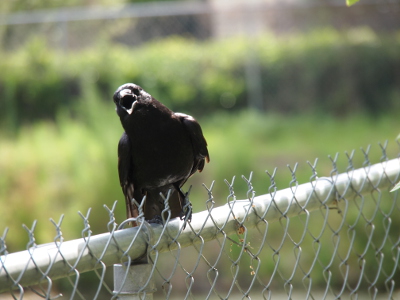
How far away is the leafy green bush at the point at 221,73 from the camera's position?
27.6ft

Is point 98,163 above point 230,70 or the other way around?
the other way around

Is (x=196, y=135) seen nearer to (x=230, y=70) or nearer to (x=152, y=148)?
(x=152, y=148)

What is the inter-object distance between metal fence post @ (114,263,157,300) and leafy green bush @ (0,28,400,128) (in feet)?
22.8

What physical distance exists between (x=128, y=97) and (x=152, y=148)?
0.28 meters

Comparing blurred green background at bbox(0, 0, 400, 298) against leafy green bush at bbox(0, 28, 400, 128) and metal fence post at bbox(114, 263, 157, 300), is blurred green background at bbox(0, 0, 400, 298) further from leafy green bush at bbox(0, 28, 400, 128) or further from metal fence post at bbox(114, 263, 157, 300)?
metal fence post at bbox(114, 263, 157, 300)

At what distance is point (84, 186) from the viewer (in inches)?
238

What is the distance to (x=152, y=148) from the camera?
2549 mm

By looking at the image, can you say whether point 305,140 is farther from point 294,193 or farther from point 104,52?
point 294,193

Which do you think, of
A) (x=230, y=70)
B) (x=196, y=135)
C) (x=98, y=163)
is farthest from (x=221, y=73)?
(x=196, y=135)

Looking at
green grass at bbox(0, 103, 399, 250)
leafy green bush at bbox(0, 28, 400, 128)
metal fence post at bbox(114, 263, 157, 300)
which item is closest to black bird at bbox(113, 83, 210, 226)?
metal fence post at bbox(114, 263, 157, 300)

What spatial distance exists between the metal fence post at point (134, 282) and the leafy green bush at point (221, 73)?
6.94 meters

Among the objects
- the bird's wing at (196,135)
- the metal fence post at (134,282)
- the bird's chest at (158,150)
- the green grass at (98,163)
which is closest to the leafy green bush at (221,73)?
the green grass at (98,163)

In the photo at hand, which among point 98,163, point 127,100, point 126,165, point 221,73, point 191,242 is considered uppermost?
point 127,100

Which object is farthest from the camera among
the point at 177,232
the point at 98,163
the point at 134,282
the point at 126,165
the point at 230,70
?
the point at 230,70
